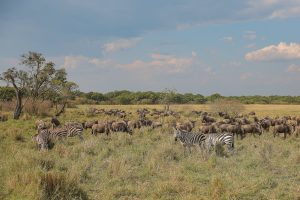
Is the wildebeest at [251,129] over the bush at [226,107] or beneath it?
beneath

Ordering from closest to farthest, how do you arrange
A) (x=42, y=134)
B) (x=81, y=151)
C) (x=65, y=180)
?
1. (x=65, y=180)
2. (x=81, y=151)
3. (x=42, y=134)

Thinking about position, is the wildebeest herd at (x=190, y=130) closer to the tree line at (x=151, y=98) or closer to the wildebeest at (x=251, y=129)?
the wildebeest at (x=251, y=129)

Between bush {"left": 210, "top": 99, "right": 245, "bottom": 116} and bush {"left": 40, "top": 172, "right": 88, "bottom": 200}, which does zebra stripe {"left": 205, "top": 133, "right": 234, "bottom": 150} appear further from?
bush {"left": 210, "top": 99, "right": 245, "bottom": 116}

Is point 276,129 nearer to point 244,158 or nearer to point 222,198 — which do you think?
point 244,158

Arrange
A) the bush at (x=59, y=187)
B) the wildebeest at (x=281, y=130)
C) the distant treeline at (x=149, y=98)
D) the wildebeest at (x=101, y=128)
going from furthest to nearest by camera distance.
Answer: the distant treeline at (x=149, y=98) < the wildebeest at (x=101, y=128) < the wildebeest at (x=281, y=130) < the bush at (x=59, y=187)

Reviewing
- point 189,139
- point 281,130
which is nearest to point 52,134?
point 189,139

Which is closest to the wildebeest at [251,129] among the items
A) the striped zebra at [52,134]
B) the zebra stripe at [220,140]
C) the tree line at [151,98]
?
the zebra stripe at [220,140]

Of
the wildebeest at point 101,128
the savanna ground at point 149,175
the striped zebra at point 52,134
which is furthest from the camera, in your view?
the wildebeest at point 101,128

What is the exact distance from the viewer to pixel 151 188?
10.8 m

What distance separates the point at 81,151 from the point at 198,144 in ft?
15.8

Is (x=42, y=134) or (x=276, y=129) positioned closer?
(x=42, y=134)

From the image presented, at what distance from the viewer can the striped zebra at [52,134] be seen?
1811 centimetres

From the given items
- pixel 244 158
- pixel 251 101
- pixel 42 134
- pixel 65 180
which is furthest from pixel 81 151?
pixel 251 101

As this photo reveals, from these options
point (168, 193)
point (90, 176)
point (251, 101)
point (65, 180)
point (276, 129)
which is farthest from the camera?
point (251, 101)
